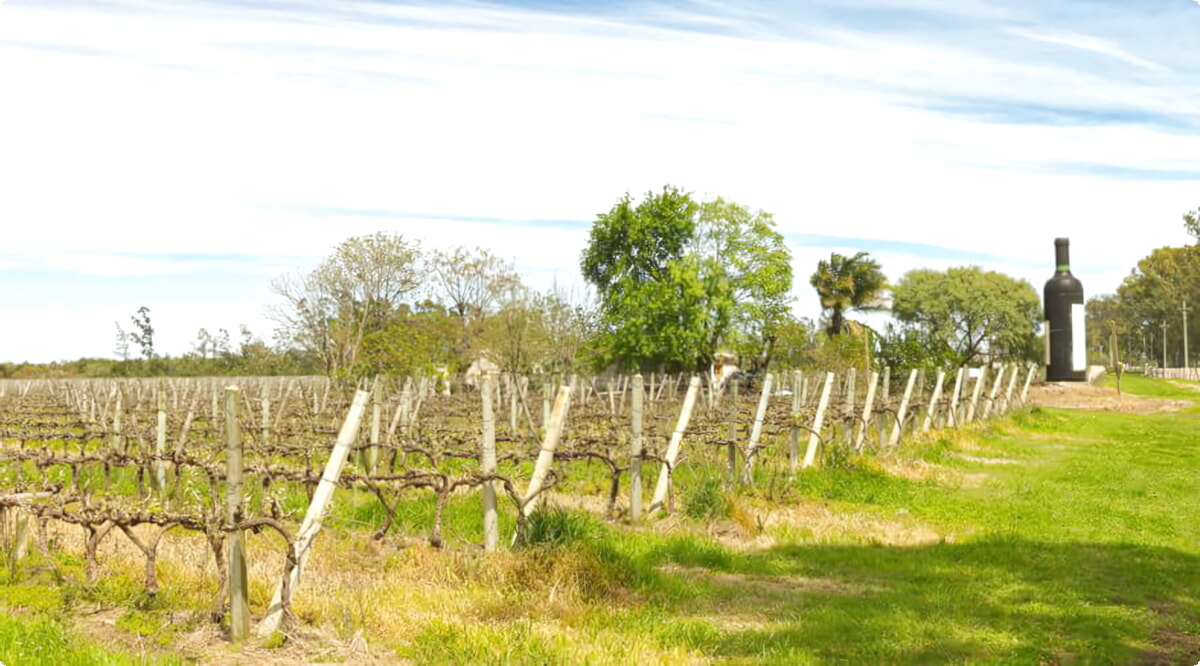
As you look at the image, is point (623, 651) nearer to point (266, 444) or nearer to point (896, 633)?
point (896, 633)

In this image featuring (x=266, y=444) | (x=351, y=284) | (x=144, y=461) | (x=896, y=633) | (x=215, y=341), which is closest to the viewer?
(x=896, y=633)

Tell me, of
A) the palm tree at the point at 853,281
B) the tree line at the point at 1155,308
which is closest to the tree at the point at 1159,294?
the tree line at the point at 1155,308

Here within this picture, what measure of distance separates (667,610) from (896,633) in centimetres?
154

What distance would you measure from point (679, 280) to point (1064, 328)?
57.6 feet

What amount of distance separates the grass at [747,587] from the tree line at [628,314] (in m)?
27.6

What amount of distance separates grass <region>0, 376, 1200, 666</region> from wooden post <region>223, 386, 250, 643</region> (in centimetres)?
46

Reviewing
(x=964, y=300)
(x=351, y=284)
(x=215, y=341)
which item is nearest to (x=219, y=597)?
(x=351, y=284)

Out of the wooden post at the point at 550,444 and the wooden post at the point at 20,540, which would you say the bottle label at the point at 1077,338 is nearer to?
the wooden post at the point at 550,444

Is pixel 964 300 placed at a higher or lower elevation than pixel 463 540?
higher

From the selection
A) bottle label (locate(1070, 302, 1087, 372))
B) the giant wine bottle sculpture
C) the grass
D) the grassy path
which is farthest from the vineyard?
bottle label (locate(1070, 302, 1087, 372))

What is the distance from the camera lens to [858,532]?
10.2 meters

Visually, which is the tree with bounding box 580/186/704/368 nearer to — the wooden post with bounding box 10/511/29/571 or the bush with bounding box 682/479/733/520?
the bush with bounding box 682/479/733/520

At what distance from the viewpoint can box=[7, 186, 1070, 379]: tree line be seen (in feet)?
142

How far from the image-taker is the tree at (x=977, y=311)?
6238 cm
